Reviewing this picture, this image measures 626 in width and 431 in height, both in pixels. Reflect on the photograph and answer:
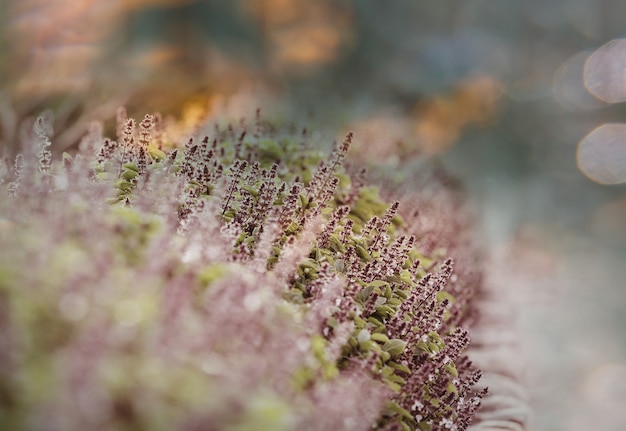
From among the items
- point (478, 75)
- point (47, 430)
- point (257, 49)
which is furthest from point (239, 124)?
point (478, 75)

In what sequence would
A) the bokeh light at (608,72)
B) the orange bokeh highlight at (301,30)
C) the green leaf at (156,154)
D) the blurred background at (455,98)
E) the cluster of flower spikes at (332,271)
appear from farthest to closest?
the bokeh light at (608,72)
the orange bokeh highlight at (301,30)
the blurred background at (455,98)
the green leaf at (156,154)
the cluster of flower spikes at (332,271)

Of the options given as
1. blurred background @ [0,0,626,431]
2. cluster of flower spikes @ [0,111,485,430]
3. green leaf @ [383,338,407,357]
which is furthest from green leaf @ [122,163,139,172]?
green leaf @ [383,338,407,357]

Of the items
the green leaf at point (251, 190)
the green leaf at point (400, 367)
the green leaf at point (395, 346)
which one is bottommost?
the green leaf at point (400, 367)

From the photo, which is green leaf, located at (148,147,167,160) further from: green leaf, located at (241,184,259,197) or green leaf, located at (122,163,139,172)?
green leaf, located at (241,184,259,197)

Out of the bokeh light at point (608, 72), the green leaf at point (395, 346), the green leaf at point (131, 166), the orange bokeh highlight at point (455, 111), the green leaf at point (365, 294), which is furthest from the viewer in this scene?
the bokeh light at point (608, 72)

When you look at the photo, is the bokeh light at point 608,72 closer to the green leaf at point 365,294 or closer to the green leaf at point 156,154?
the green leaf at point 156,154

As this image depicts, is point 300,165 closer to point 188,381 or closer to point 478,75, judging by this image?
point 188,381

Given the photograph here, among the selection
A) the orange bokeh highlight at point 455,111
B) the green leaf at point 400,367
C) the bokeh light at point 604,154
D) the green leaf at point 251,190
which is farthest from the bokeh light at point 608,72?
the green leaf at point 400,367
